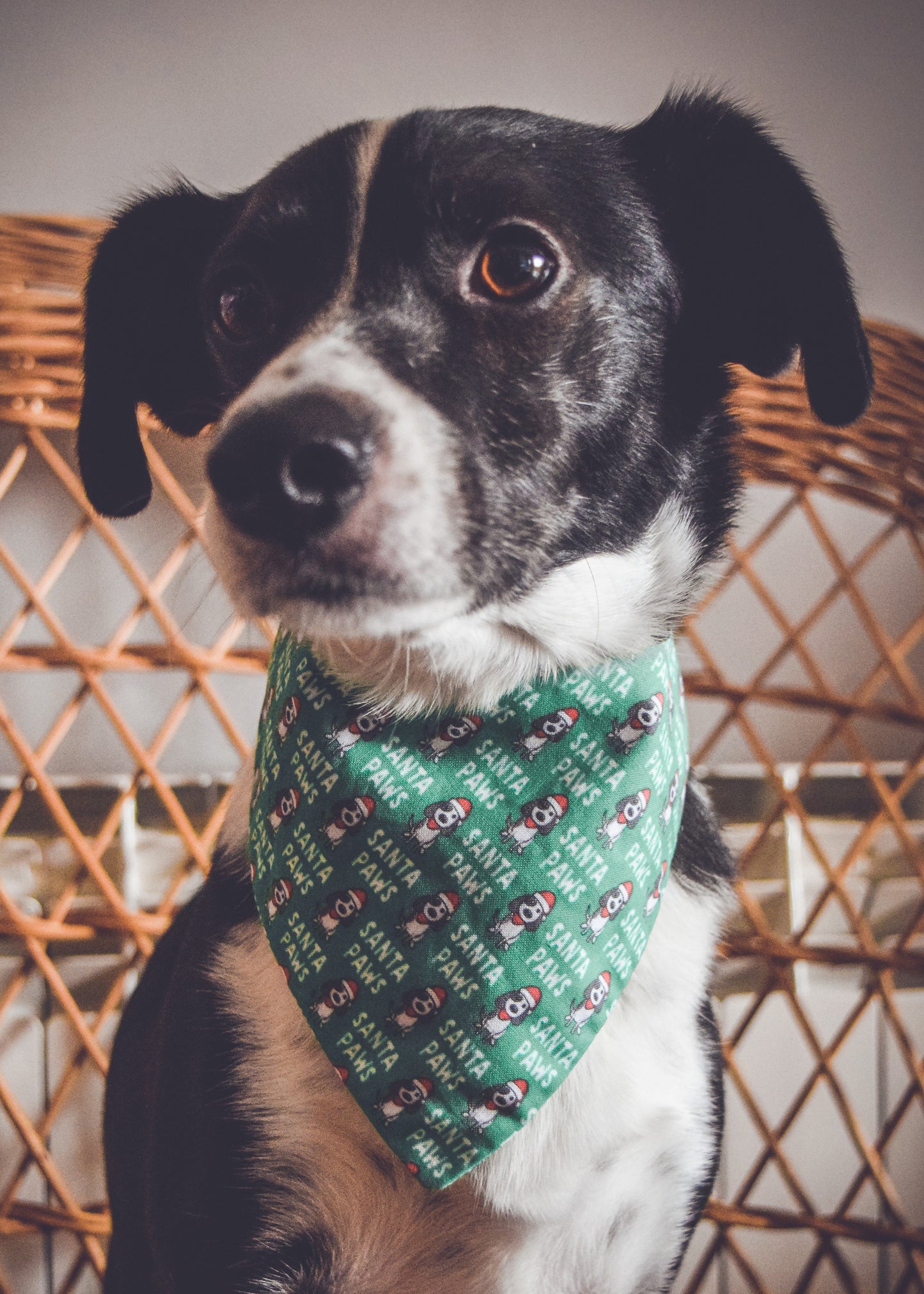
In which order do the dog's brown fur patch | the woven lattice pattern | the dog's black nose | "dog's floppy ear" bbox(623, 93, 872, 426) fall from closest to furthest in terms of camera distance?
the dog's black nose → the dog's brown fur patch → "dog's floppy ear" bbox(623, 93, 872, 426) → the woven lattice pattern

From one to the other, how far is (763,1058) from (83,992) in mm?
998

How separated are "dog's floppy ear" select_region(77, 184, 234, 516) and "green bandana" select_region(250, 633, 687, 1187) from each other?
31 centimetres

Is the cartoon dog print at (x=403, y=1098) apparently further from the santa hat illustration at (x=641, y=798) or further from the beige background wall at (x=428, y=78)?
the beige background wall at (x=428, y=78)

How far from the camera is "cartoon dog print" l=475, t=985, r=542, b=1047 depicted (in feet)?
2.48

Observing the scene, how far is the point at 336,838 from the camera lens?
80 centimetres

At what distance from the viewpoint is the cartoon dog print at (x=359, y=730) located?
0.81m

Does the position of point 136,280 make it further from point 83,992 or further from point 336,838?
point 83,992

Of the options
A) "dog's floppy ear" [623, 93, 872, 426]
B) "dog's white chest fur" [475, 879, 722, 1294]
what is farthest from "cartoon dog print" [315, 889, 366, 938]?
"dog's floppy ear" [623, 93, 872, 426]

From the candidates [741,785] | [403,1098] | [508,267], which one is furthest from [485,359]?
[741,785]

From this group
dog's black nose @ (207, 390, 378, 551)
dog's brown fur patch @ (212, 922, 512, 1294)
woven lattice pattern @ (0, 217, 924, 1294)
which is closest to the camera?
dog's black nose @ (207, 390, 378, 551)

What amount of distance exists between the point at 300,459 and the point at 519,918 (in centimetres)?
40

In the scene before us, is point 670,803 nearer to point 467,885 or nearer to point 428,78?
point 467,885

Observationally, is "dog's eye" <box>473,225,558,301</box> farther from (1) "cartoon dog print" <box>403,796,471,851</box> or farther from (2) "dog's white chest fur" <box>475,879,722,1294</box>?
(2) "dog's white chest fur" <box>475,879,722,1294</box>

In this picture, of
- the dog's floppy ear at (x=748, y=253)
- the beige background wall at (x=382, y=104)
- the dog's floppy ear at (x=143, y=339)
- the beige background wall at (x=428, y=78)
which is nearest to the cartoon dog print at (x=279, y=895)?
the dog's floppy ear at (x=143, y=339)
